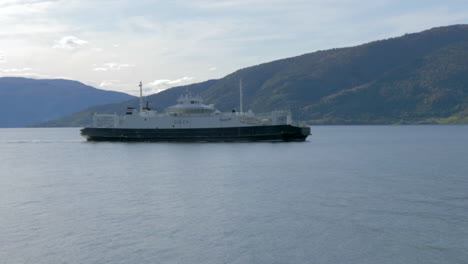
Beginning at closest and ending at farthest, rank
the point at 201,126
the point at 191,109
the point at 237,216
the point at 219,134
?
the point at 237,216 < the point at 219,134 < the point at 201,126 < the point at 191,109

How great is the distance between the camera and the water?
18828 millimetres

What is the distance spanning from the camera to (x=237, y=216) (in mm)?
25406

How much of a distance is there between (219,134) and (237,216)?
63179mm

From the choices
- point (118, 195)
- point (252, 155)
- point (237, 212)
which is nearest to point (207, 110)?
point (252, 155)

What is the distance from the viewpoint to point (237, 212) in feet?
86.7

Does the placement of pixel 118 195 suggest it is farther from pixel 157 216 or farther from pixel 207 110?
pixel 207 110

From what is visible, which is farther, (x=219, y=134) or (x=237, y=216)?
(x=219, y=134)

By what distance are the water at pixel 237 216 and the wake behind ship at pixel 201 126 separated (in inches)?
1578

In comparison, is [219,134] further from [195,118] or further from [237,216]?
[237,216]

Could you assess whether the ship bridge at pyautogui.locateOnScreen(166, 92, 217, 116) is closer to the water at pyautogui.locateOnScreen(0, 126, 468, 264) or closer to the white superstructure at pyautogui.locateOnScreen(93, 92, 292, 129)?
the white superstructure at pyautogui.locateOnScreen(93, 92, 292, 129)

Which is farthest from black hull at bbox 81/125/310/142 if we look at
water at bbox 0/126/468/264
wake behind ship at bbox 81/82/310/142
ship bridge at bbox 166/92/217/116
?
water at bbox 0/126/468/264

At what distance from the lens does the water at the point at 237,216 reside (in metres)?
18.8

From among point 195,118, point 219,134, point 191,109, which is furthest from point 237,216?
point 191,109

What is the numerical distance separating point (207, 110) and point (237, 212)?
64854mm
